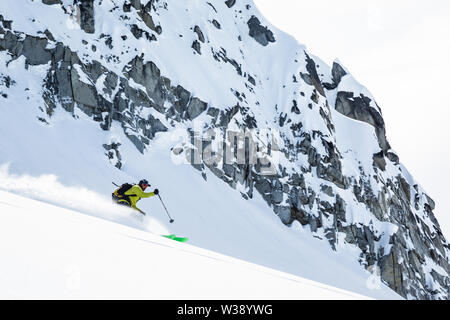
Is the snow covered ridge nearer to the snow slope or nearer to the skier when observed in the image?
the skier

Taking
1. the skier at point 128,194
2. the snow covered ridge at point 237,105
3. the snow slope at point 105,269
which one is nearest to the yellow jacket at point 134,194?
the skier at point 128,194

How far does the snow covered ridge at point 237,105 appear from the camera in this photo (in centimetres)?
2919

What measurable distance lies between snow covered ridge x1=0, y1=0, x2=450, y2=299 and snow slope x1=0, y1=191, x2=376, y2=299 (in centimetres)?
2549

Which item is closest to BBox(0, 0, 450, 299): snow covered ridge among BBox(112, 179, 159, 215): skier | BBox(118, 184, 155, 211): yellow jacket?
BBox(112, 179, 159, 215): skier

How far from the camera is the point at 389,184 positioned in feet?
185

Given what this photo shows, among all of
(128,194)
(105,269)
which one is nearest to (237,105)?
(128,194)

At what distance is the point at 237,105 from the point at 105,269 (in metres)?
40.8

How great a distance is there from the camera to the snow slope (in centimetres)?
165

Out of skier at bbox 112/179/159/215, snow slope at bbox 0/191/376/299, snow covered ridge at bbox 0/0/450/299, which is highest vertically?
snow covered ridge at bbox 0/0/450/299

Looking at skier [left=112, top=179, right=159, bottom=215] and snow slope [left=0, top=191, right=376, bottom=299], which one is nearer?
snow slope [left=0, top=191, right=376, bottom=299]

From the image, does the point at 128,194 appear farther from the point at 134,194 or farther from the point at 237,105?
the point at 237,105

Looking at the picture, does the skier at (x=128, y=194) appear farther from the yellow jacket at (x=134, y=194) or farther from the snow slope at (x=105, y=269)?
the snow slope at (x=105, y=269)

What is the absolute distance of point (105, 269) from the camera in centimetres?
192

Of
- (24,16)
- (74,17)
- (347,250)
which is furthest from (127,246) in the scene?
(347,250)
